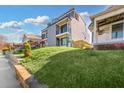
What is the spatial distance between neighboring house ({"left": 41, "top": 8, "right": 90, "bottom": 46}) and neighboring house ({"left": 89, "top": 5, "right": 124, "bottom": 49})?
8.25ft

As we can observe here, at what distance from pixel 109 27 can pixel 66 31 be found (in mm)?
6566

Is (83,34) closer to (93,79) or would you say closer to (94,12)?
(94,12)

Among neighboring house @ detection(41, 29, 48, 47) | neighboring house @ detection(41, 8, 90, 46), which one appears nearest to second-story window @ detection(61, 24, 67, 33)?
neighboring house @ detection(41, 8, 90, 46)

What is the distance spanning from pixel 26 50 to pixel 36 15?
2.02 meters

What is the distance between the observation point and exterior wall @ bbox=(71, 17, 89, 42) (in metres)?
16.6

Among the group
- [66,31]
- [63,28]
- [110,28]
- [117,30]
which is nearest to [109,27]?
[110,28]

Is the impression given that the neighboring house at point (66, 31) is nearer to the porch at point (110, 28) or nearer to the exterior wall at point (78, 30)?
the exterior wall at point (78, 30)

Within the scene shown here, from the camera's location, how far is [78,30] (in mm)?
17375

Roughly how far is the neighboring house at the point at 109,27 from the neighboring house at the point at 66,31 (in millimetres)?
2515

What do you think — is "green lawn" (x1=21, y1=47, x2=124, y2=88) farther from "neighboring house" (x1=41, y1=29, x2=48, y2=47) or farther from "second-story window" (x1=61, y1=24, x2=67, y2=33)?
"second-story window" (x1=61, y1=24, x2=67, y2=33)

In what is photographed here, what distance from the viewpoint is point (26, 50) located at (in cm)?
1114

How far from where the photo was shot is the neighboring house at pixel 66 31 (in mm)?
16625
